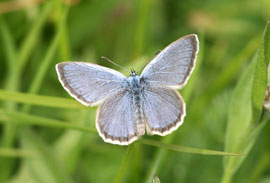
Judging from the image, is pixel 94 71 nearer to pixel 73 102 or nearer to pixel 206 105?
pixel 73 102

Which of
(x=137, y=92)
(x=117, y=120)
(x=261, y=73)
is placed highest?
(x=261, y=73)

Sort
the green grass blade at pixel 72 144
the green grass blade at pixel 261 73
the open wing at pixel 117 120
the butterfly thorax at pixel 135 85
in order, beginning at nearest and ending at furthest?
the green grass blade at pixel 261 73, the open wing at pixel 117 120, the butterfly thorax at pixel 135 85, the green grass blade at pixel 72 144

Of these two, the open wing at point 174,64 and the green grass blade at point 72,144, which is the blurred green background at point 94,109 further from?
the open wing at point 174,64

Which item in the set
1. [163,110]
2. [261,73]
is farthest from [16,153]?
[261,73]

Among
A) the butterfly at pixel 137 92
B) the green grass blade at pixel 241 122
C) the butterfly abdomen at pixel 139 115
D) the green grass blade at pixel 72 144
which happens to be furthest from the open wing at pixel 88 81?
the green grass blade at pixel 241 122

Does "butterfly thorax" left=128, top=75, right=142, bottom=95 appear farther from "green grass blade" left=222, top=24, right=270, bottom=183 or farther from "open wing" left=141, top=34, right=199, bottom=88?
"green grass blade" left=222, top=24, right=270, bottom=183

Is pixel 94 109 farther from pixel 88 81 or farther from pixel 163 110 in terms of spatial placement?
pixel 163 110
